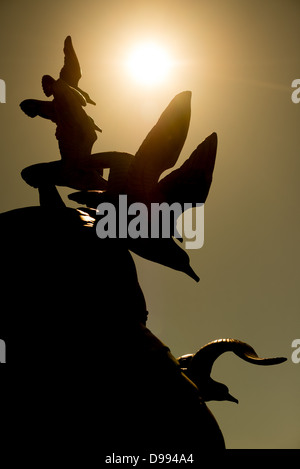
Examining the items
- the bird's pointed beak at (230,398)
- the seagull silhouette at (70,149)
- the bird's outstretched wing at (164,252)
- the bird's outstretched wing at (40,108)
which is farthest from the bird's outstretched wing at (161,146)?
the bird's pointed beak at (230,398)

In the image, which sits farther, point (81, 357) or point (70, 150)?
point (70, 150)

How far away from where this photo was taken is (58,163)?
5.76 feet

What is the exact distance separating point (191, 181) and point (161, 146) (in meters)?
0.18

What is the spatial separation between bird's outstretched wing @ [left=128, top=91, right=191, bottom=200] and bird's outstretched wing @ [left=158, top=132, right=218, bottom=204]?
57 mm

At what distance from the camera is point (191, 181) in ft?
5.01

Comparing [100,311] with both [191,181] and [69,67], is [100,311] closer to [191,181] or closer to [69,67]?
[191,181]

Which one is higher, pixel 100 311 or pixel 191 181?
pixel 191 181

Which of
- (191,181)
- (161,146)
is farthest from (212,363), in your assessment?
(161,146)

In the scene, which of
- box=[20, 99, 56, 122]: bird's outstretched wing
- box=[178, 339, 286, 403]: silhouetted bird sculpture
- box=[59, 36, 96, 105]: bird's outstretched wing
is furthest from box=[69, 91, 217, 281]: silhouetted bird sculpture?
box=[59, 36, 96, 105]: bird's outstretched wing

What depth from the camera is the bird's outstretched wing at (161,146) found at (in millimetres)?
1491

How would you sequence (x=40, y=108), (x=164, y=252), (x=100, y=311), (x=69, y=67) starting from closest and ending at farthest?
(x=100, y=311) → (x=164, y=252) → (x=40, y=108) → (x=69, y=67)
